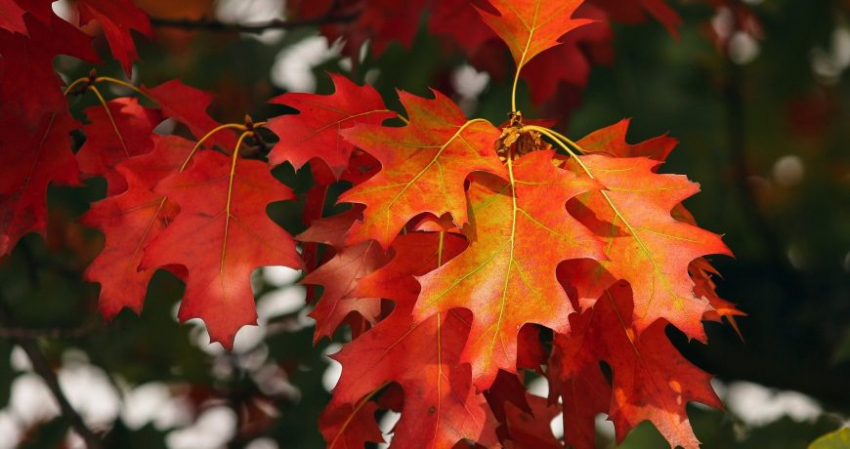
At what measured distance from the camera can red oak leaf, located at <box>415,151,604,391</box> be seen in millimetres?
1143

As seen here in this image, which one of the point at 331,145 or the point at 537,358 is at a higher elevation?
the point at 331,145

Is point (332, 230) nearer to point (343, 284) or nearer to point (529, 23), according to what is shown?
point (343, 284)

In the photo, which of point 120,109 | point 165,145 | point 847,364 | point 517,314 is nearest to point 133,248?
point 165,145

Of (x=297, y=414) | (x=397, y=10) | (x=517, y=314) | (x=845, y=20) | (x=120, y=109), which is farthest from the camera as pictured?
(x=845, y=20)

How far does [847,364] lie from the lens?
278cm

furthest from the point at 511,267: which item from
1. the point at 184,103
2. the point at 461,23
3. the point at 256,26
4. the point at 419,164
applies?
the point at 256,26

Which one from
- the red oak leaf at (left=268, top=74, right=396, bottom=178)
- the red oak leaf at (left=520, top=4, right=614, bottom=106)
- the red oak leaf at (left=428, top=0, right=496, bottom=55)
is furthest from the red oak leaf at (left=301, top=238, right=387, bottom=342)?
the red oak leaf at (left=520, top=4, right=614, bottom=106)

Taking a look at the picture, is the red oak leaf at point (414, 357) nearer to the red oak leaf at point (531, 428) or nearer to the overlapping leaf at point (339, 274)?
the overlapping leaf at point (339, 274)

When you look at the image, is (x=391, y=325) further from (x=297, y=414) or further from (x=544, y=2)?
(x=297, y=414)

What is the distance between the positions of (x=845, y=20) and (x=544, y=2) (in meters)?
2.70

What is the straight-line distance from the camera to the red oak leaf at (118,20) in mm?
1479

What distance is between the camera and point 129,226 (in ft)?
4.42

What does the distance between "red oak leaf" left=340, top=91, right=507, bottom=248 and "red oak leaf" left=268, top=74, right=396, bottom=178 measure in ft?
0.23

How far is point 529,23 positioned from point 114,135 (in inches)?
23.7
